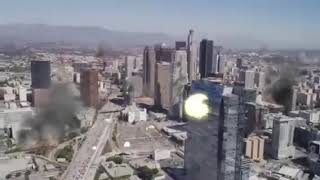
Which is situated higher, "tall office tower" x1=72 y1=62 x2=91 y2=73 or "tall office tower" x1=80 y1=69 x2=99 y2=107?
"tall office tower" x1=72 y1=62 x2=91 y2=73

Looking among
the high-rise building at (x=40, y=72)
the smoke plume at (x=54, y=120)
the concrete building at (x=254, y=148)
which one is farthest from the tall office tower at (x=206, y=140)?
the high-rise building at (x=40, y=72)

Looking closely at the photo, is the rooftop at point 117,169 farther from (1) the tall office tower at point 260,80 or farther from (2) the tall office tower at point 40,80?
(1) the tall office tower at point 260,80

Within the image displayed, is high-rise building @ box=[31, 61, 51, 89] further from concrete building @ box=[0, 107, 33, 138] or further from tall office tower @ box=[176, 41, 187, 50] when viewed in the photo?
tall office tower @ box=[176, 41, 187, 50]

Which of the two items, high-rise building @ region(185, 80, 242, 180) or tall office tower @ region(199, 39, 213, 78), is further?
tall office tower @ region(199, 39, 213, 78)

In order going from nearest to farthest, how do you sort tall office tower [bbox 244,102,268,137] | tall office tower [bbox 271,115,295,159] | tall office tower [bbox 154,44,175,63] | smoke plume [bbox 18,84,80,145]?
1. smoke plume [bbox 18,84,80,145]
2. tall office tower [bbox 271,115,295,159]
3. tall office tower [bbox 244,102,268,137]
4. tall office tower [bbox 154,44,175,63]

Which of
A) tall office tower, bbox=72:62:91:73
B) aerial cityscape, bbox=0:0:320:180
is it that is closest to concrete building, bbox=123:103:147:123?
aerial cityscape, bbox=0:0:320:180

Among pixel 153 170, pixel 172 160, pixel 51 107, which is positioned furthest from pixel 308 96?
pixel 51 107

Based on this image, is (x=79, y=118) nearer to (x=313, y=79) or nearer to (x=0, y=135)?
(x=0, y=135)
